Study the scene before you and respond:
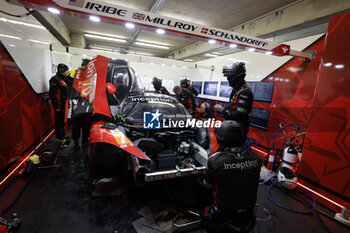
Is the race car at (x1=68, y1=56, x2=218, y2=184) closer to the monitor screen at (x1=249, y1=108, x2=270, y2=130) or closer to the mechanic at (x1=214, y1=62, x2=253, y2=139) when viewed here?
the mechanic at (x1=214, y1=62, x2=253, y2=139)

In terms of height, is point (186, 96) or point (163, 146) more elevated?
point (186, 96)

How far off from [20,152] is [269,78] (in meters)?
6.29

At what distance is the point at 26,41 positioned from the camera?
3453 millimetres

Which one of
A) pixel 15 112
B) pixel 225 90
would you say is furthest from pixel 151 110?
pixel 225 90

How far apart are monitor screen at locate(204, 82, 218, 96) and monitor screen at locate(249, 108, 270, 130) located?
2362 mm

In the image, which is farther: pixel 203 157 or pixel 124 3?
pixel 124 3

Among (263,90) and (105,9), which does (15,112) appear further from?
(263,90)

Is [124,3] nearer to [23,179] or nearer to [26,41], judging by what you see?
[26,41]

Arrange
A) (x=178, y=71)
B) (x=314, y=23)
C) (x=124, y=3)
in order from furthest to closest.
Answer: (x=178, y=71) < (x=124, y=3) < (x=314, y=23)

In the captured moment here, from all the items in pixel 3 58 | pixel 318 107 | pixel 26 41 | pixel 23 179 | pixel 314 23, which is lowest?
pixel 23 179

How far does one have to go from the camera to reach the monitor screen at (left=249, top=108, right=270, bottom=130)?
5016 mm

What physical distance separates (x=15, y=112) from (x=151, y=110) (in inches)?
98.0

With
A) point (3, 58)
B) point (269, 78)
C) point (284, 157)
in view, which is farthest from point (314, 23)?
point (3, 58)

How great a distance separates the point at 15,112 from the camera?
10.0 ft
